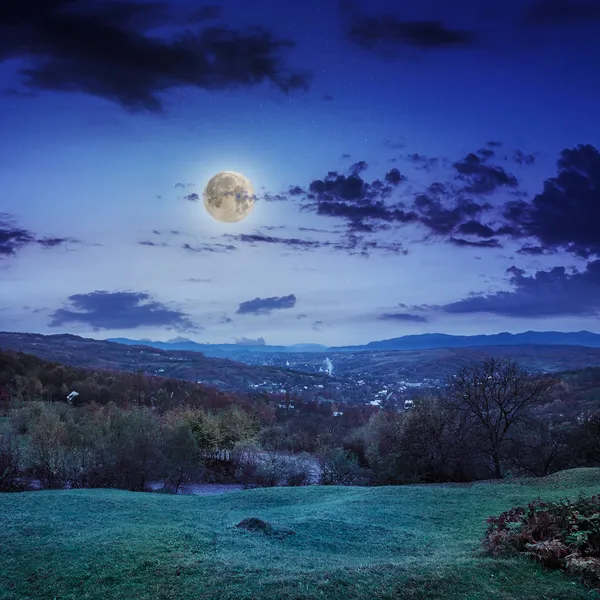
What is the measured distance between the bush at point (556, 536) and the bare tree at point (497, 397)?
58.7ft

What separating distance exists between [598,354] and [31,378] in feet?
452

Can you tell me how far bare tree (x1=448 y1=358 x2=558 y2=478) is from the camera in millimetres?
29766

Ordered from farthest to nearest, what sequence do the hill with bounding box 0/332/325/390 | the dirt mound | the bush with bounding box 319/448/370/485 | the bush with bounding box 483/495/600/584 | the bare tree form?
the hill with bounding box 0/332/325/390, the bush with bounding box 319/448/370/485, the bare tree, the dirt mound, the bush with bounding box 483/495/600/584

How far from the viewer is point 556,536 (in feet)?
36.4

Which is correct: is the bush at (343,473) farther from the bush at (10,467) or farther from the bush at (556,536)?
the bush at (556,536)

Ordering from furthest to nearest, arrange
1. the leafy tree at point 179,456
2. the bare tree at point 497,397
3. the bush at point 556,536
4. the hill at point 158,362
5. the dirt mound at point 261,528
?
1. the hill at point 158,362
2. the leafy tree at point 179,456
3. the bare tree at point 497,397
4. the dirt mound at point 261,528
5. the bush at point 556,536

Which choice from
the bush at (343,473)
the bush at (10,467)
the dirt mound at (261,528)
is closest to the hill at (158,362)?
the bush at (343,473)

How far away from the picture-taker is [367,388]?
113 metres

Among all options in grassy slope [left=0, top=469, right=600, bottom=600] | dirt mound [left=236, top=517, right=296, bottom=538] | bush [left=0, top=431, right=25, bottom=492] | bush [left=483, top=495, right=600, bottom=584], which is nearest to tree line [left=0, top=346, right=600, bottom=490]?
bush [left=0, top=431, right=25, bottom=492]

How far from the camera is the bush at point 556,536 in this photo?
9984 mm

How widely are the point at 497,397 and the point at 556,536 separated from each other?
20.1m

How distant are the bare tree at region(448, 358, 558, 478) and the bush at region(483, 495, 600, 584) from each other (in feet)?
58.7

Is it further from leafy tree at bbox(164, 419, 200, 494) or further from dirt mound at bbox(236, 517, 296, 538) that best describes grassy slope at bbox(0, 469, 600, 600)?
leafy tree at bbox(164, 419, 200, 494)

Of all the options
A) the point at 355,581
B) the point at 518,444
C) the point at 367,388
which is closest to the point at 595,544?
the point at 355,581
